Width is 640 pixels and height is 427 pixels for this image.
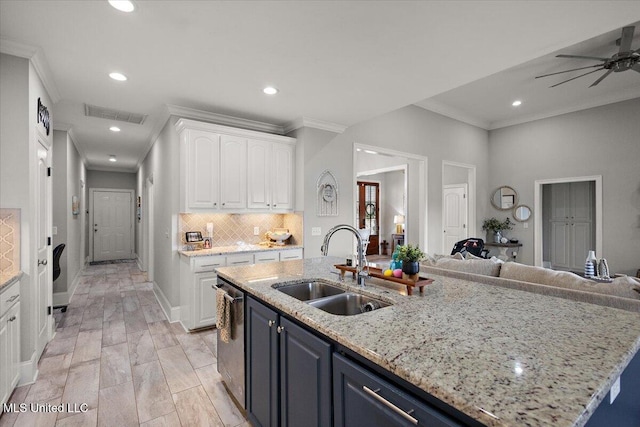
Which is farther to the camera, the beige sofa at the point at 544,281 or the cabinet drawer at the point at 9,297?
the cabinet drawer at the point at 9,297

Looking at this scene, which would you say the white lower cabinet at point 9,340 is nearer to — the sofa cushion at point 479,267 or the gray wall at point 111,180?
the sofa cushion at point 479,267

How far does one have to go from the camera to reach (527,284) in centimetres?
225

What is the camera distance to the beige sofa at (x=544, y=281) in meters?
1.88

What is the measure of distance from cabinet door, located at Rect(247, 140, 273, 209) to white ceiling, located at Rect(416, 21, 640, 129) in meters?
3.05

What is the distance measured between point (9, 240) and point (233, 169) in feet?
7.24

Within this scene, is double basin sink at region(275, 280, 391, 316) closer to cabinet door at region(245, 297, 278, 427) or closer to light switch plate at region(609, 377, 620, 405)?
cabinet door at region(245, 297, 278, 427)

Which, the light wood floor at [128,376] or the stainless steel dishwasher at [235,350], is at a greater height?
the stainless steel dishwasher at [235,350]

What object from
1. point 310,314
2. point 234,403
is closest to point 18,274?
point 234,403

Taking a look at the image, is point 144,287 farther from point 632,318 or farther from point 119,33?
point 632,318

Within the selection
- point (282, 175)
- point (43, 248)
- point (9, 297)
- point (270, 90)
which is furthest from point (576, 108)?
point (43, 248)

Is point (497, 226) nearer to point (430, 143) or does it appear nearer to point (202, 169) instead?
point (430, 143)

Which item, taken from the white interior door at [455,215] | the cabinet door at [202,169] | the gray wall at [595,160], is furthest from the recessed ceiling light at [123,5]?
the gray wall at [595,160]

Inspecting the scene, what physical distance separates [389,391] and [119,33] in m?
2.83

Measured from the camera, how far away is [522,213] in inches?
248
